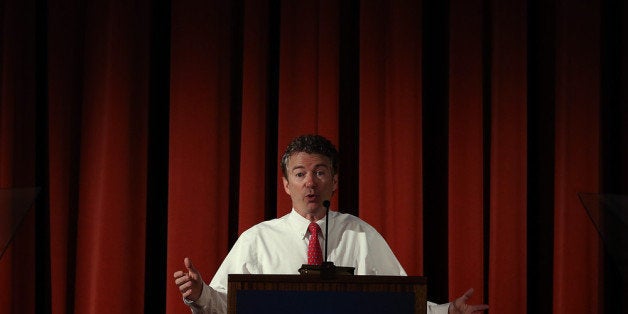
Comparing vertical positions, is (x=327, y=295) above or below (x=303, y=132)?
→ below

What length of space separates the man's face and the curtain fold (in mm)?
618

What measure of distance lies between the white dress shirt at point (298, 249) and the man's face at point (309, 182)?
0.05 metres

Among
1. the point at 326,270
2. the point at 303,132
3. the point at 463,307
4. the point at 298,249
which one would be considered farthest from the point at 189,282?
the point at 303,132

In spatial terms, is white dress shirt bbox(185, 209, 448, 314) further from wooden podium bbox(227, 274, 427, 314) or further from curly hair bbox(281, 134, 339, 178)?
wooden podium bbox(227, 274, 427, 314)

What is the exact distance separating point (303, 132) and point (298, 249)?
0.85 metres

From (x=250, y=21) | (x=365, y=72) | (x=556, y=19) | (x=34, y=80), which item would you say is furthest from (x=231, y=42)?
(x=556, y=19)

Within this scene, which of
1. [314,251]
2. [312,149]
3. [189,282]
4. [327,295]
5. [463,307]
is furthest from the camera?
[312,149]

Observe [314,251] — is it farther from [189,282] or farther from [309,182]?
[189,282]

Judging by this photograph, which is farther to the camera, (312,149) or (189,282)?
(312,149)

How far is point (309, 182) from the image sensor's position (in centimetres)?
238

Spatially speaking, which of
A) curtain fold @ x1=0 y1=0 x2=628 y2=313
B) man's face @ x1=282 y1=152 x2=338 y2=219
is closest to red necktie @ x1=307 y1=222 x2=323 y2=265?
man's face @ x1=282 y1=152 x2=338 y2=219

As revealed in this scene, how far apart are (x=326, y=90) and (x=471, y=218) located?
2.76 ft

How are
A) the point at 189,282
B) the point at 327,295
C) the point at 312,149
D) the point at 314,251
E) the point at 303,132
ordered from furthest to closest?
the point at 303,132, the point at 312,149, the point at 314,251, the point at 189,282, the point at 327,295

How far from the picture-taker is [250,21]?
→ 3199mm
